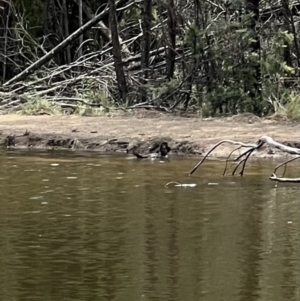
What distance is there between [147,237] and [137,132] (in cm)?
810

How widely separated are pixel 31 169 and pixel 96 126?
4.52 meters

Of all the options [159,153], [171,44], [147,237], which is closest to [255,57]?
[171,44]

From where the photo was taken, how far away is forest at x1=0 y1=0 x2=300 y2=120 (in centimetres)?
1816

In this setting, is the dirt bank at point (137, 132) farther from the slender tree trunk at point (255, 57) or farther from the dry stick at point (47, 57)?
the dry stick at point (47, 57)

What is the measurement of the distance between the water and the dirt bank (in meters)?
2.67

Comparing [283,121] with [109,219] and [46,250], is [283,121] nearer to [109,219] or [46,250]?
[109,219]

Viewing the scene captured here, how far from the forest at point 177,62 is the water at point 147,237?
285 inches

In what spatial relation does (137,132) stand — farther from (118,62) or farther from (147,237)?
(147,237)

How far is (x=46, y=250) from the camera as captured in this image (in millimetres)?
6598

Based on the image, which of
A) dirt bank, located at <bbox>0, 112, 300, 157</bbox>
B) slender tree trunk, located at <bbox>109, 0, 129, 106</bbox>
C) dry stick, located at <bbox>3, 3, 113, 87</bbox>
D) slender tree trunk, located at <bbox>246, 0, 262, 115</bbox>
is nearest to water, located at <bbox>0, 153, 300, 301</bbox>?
dirt bank, located at <bbox>0, 112, 300, 157</bbox>

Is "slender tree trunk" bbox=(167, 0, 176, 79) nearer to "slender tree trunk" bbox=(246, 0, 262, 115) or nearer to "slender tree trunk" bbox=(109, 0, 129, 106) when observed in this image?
"slender tree trunk" bbox=(109, 0, 129, 106)

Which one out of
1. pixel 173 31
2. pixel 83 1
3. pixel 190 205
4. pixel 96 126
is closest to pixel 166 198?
pixel 190 205

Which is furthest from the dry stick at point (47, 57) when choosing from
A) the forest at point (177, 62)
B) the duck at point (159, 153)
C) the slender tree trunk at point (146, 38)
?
the duck at point (159, 153)

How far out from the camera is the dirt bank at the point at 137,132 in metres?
13.8
